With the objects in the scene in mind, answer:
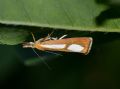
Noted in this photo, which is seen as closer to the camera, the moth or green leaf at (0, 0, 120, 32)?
green leaf at (0, 0, 120, 32)

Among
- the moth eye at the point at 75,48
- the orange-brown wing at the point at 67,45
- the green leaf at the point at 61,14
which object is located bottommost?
the moth eye at the point at 75,48

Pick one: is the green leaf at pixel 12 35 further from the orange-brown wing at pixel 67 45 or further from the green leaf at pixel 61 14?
the orange-brown wing at pixel 67 45

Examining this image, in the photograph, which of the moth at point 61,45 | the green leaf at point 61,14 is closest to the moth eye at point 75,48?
the moth at point 61,45

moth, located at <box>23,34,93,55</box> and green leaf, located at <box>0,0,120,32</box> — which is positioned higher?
green leaf, located at <box>0,0,120,32</box>

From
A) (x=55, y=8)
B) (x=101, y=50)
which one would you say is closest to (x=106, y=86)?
(x=101, y=50)

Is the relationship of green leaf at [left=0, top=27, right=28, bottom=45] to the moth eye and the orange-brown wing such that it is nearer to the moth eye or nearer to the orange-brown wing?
the orange-brown wing

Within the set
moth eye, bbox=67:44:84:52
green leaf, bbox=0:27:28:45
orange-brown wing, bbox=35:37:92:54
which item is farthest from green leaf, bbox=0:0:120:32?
moth eye, bbox=67:44:84:52

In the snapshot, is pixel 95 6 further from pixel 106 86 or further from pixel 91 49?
pixel 106 86
